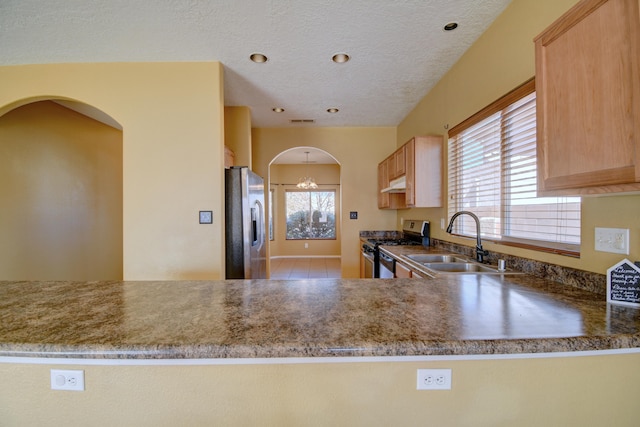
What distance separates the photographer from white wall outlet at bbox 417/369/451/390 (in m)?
0.81

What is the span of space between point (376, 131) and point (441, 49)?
6.98ft

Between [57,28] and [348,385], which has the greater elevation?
[57,28]

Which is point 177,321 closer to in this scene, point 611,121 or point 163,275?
point 611,121

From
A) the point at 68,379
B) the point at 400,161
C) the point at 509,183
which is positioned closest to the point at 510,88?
the point at 509,183

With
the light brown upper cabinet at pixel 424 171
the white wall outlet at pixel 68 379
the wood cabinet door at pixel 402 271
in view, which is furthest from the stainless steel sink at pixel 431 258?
the white wall outlet at pixel 68 379

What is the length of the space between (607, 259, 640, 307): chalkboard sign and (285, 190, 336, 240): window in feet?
21.6

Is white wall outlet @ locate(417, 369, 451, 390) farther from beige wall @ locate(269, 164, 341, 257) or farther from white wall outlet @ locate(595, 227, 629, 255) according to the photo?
beige wall @ locate(269, 164, 341, 257)

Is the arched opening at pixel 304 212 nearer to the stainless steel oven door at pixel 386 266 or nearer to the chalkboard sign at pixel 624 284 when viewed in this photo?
the stainless steel oven door at pixel 386 266

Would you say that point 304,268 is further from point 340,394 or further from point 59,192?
point 340,394

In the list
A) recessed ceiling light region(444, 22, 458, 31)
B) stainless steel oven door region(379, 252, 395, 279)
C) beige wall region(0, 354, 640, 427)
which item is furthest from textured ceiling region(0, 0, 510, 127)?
beige wall region(0, 354, 640, 427)

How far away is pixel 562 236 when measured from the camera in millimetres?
1389

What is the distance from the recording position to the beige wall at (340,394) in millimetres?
816

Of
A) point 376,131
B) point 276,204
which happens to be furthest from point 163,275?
point 276,204

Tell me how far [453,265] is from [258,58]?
2.49 meters
